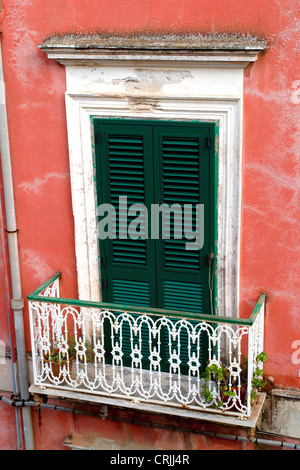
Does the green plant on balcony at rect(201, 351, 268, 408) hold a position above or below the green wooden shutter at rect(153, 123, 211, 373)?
below

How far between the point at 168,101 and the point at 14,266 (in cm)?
254

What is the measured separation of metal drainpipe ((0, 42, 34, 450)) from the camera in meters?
7.07

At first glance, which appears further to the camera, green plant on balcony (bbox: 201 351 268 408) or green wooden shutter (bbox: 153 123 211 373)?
green wooden shutter (bbox: 153 123 211 373)

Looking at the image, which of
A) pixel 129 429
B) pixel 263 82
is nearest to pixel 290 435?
pixel 129 429

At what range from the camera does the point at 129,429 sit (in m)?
7.45

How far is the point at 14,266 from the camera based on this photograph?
7426 mm

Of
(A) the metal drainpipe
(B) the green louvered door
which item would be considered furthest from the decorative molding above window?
(A) the metal drainpipe

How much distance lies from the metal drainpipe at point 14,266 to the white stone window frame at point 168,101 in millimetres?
757

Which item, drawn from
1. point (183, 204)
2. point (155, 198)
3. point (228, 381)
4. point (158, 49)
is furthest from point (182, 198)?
point (228, 381)

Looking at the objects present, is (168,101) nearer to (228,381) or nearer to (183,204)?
(183,204)

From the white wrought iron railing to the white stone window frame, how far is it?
0.50m

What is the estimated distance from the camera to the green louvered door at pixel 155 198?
21.4ft

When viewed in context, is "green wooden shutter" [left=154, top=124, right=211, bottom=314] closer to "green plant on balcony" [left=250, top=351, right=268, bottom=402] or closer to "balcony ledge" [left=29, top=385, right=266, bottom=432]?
"green plant on balcony" [left=250, top=351, right=268, bottom=402]

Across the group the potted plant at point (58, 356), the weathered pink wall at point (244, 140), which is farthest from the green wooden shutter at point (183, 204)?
the potted plant at point (58, 356)
